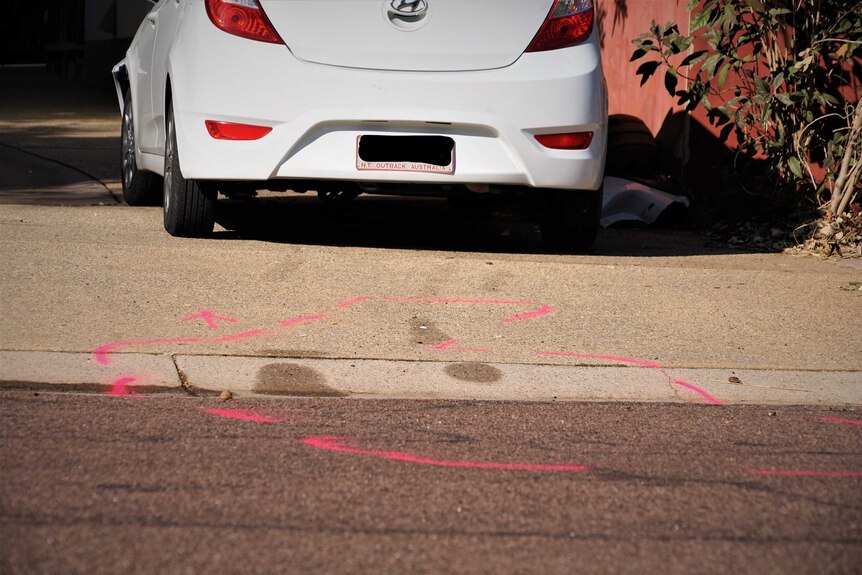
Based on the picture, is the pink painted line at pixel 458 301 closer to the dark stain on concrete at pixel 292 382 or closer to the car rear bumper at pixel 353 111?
the car rear bumper at pixel 353 111

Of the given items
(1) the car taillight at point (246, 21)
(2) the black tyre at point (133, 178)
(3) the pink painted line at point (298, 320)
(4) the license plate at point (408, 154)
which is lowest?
(2) the black tyre at point (133, 178)

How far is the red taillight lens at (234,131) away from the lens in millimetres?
5816

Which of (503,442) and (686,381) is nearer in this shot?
(503,442)

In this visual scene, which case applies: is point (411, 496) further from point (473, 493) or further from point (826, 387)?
point (826, 387)

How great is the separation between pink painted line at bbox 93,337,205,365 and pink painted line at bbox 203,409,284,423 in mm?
601

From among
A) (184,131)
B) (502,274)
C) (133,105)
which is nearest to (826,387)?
(502,274)

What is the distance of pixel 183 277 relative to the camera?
5.39 metres

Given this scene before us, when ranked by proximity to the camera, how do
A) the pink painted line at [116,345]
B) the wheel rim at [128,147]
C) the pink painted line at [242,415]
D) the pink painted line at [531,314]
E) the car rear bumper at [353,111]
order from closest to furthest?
1. the pink painted line at [242,415]
2. the pink painted line at [116,345]
3. the pink painted line at [531,314]
4. the car rear bumper at [353,111]
5. the wheel rim at [128,147]

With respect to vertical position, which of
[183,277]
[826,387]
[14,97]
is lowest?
[14,97]

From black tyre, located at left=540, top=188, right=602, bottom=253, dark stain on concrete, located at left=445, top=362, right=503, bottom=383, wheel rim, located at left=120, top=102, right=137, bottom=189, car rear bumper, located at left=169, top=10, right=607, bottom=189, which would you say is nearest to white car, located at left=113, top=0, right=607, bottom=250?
car rear bumper, located at left=169, top=10, right=607, bottom=189

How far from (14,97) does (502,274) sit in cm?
1435

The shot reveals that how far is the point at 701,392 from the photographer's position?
14.1 ft

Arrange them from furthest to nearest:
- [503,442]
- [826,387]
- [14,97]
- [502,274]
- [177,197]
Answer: [14,97], [177,197], [502,274], [826,387], [503,442]

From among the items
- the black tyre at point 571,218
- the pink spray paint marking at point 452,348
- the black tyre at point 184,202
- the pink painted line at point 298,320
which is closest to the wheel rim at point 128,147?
the black tyre at point 184,202
